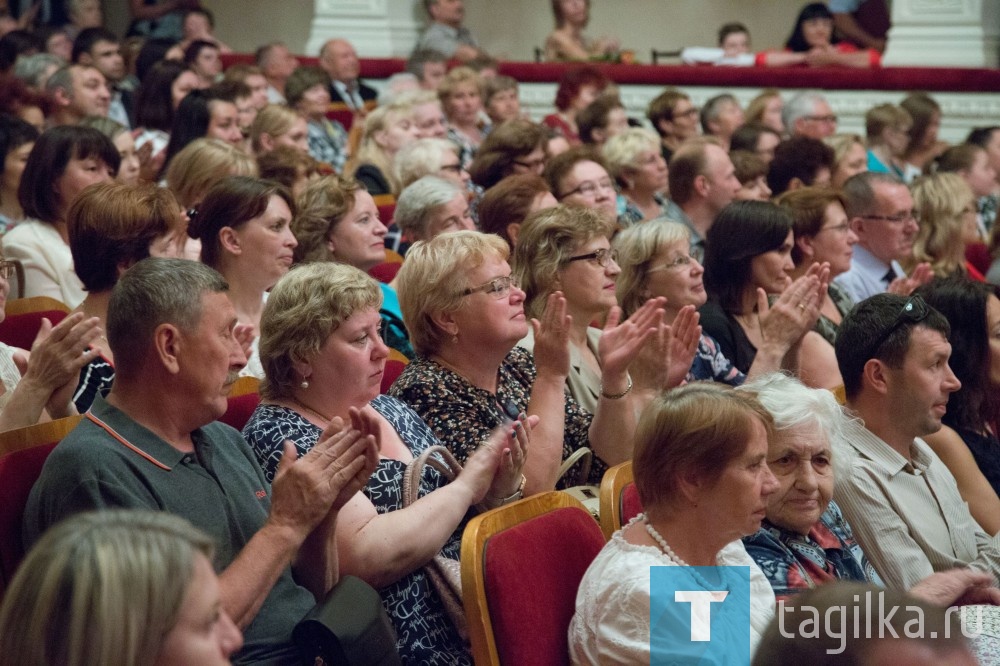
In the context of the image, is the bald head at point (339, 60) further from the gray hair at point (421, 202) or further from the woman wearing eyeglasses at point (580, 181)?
the gray hair at point (421, 202)

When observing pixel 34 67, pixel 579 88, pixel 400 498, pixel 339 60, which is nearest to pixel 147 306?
pixel 400 498

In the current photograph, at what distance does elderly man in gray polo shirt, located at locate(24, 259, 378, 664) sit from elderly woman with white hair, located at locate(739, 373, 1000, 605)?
0.88 meters

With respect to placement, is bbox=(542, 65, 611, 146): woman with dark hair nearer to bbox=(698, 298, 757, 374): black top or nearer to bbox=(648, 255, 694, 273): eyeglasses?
bbox=(698, 298, 757, 374): black top

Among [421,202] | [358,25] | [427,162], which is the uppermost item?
[421,202]

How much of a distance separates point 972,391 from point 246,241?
2084 millimetres

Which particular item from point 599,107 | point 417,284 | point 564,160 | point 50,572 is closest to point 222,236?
point 417,284

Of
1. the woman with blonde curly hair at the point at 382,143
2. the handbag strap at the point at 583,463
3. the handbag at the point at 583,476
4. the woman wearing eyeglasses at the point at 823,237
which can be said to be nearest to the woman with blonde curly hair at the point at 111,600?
the handbag at the point at 583,476

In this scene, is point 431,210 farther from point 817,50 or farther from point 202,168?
point 817,50

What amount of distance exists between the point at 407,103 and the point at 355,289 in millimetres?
4444

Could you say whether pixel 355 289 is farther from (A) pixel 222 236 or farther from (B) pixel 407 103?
(B) pixel 407 103

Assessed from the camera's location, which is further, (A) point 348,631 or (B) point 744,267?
(B) point 744,267

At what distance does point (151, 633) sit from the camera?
139cm

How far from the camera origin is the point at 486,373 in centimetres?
315
